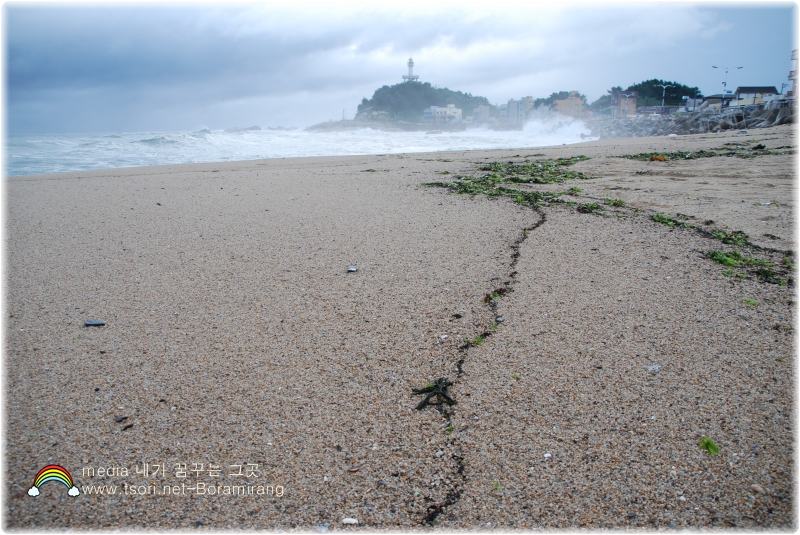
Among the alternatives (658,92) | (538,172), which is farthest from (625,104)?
(538,172)

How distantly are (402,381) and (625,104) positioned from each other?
75.1 meters

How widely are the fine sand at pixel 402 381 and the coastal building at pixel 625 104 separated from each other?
232 ft

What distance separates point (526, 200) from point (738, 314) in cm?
245

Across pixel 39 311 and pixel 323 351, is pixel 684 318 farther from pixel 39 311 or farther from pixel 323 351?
pixel 39 311

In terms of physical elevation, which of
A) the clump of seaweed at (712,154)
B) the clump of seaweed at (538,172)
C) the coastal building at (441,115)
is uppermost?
the coastal building at (441,115)

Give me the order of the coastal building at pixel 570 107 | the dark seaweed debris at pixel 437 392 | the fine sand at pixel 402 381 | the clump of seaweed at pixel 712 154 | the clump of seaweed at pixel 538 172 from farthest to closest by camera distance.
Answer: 1. the coastal building at pixel 570 107
2. the clump of seaweed at pixel 712 154
3. the clump of seaweed at pixel 538 172
4. the dark seaweed debris at pixel 437 392
5. the fine sand at pixel 402 381

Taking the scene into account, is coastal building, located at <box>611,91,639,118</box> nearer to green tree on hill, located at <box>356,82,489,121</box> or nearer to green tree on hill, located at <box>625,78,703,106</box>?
green tree on hill, located at <box>625,78,703,106</box>

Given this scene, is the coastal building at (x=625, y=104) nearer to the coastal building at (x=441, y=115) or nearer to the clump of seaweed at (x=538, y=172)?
the coastal building at (x=441, y=115)

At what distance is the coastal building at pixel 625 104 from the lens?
6538cm

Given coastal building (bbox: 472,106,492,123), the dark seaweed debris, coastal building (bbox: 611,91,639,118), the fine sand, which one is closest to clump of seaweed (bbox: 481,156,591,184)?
the fine sand

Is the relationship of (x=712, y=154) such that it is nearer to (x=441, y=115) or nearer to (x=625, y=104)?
(x=625, y=104)

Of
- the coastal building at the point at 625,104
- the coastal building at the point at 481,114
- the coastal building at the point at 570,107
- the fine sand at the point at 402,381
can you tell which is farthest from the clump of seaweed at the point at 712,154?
the coastal building at the point at 481,114

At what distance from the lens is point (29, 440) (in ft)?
4.40

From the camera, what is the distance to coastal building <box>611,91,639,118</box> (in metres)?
65.4
